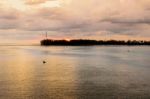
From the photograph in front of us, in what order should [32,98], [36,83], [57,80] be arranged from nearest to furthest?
[32,98] < [36,83] < [57,80]

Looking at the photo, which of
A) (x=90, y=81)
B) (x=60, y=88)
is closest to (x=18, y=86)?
(x=60, y=88)

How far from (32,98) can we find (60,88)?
10.5 m

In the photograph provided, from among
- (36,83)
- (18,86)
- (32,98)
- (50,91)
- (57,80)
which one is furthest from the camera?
(57,80)

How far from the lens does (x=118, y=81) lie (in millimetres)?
80375

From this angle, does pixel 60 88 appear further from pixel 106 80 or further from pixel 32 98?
pixel 106 80

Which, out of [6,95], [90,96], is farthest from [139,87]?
[6,95]

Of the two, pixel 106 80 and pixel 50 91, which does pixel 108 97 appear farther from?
pixel 106 80

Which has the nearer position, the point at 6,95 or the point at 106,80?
the point at 6,95

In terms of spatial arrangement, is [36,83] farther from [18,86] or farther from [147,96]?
[147,96]

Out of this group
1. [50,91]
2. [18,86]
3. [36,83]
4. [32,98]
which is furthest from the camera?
[36,83]

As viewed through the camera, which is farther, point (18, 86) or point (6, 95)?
point (18, 86)

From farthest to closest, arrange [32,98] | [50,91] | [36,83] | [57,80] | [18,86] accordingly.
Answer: [57,80], [36,83], [18,86], [50,91], [32,98]

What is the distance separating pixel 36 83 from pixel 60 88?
1041 cm

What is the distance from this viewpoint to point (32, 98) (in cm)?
5966
